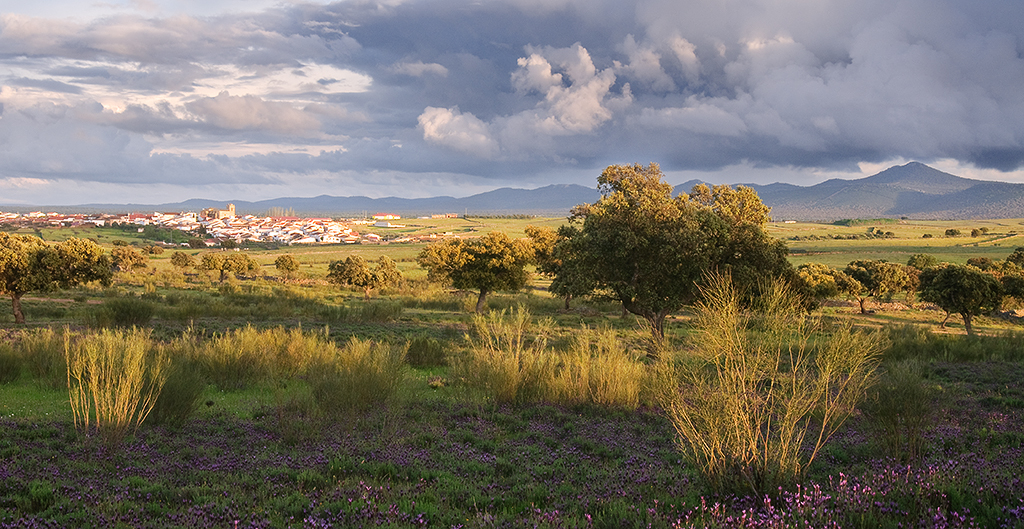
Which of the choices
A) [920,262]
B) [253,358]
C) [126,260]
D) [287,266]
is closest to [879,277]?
[920,262]

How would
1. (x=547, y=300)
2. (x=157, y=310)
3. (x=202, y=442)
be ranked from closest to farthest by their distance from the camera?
(x=202, y=442) < (x=157, y=310) < (x=547, y=300)

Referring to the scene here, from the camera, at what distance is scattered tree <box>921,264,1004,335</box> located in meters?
27.0

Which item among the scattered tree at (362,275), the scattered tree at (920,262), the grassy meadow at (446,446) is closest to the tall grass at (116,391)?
the grassy meadow at (446,446)

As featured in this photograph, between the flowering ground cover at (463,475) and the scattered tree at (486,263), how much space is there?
81.4 ft

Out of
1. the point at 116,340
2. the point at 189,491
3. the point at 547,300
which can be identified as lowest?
the point at 547,300

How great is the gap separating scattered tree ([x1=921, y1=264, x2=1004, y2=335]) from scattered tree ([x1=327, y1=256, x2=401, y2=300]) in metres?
33.9

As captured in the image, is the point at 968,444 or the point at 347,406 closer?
the point at 968,444

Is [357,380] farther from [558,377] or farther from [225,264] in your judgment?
[225,264]

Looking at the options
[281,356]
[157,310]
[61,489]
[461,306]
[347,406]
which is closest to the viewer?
[61,489]

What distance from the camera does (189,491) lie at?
5.67 metres

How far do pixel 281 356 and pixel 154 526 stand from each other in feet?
34.0

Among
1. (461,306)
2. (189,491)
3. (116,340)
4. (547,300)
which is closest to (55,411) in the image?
(116,340)

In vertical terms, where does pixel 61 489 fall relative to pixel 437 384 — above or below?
above

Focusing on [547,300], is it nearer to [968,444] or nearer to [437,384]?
[437,384]
